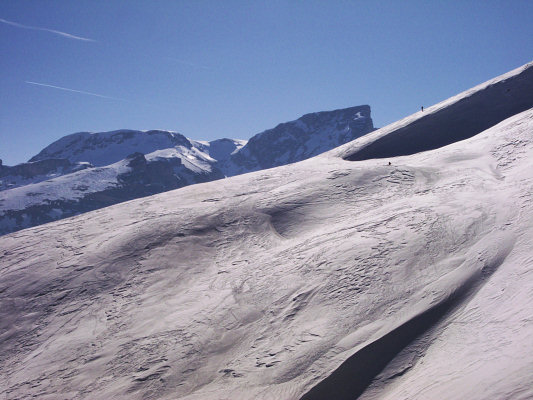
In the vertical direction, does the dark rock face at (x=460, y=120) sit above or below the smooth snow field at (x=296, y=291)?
above

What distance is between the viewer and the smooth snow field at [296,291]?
1005cm

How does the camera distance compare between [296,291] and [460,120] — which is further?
[460,120]

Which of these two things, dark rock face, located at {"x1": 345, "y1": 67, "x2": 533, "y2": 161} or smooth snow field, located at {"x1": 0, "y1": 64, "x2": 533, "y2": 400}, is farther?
dark rock face, located at {"x1": 345, "y1": 67, "x2": 533, "y2": 161}

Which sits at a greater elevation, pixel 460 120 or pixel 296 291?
pixel 460 120

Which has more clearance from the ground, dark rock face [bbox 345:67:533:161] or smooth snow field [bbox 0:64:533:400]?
dark rock face [bbox 345:67:533:161]

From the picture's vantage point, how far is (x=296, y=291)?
1352 centimetres

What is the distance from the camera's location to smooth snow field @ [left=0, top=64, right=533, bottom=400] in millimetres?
10055

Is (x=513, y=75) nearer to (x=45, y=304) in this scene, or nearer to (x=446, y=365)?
(x=446, y=365)

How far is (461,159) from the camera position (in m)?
21.5

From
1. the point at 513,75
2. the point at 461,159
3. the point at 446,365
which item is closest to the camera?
the point at 446,365

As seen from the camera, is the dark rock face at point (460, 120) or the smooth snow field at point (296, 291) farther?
the dark rock face at point (460, 120)

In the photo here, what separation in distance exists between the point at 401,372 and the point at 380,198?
10415mm

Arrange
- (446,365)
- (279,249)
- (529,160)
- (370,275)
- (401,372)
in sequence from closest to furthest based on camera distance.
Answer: (446,365) < (401,372) < (370,275) < (279,249) < (529,160)

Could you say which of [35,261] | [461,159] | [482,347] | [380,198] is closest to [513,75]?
[461,159]
